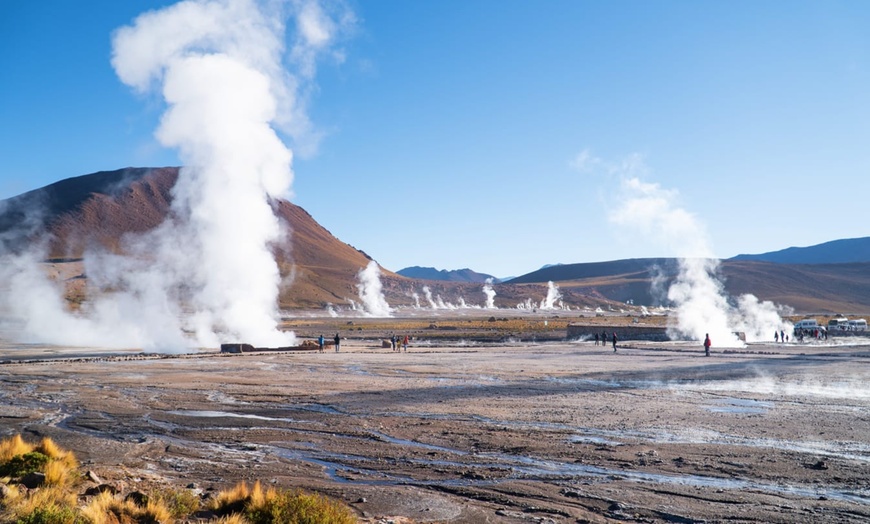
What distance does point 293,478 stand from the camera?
1081cm

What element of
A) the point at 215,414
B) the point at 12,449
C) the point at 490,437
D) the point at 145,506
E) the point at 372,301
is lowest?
the point at 490,437

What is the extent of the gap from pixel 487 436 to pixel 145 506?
7.76 m

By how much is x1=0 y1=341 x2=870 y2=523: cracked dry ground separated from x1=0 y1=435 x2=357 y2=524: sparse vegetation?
3.51 feet

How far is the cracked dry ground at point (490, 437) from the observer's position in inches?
379

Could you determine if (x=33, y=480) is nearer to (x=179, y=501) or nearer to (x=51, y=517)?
(x=179, y=501)

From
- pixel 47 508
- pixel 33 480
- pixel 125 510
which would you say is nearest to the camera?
pixel 47 508

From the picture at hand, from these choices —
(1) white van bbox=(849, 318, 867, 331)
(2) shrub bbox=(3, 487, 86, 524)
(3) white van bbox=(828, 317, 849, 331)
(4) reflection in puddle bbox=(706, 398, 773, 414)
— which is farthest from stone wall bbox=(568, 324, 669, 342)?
(2) shrub bbox=(3, 487, 86, 524)

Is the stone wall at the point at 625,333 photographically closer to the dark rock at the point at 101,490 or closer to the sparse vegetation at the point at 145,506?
the sparse vegetation at the point at 145,506

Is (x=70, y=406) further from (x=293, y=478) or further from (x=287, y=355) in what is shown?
(x=287, y=355)

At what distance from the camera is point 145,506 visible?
8.18 m

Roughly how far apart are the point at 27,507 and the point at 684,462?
10.1 meters

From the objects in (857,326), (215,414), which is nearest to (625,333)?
(857,326)

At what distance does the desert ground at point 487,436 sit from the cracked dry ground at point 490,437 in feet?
0.17

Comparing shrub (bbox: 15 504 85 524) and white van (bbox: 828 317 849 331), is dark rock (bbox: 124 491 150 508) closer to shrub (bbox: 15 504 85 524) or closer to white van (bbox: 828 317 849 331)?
shrub (bbox: 15 504 85 524)
